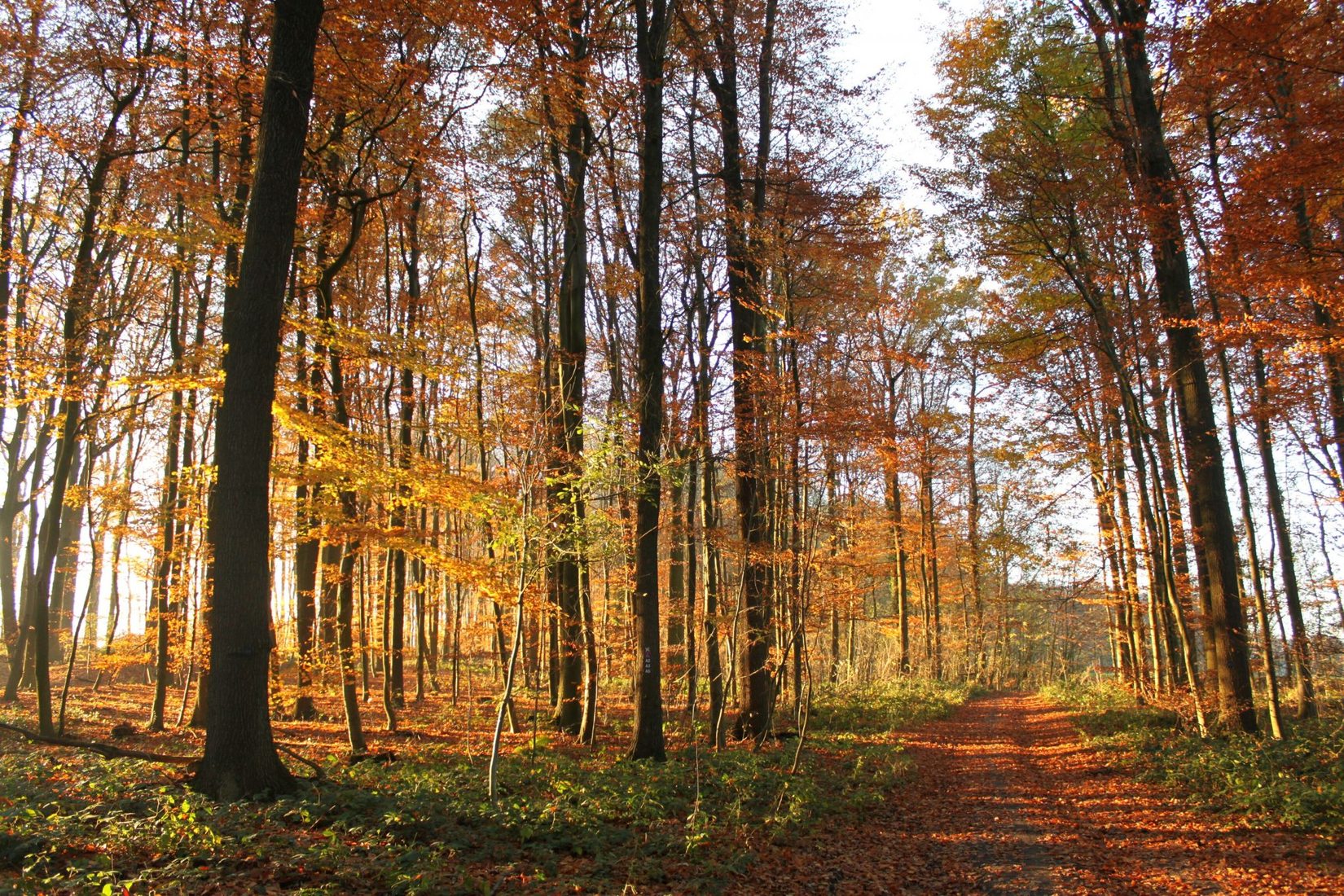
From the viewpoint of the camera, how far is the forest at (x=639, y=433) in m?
6.07

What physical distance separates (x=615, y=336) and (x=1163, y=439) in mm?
11947

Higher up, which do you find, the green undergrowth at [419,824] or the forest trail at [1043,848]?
the green undergrowth at [419,824]

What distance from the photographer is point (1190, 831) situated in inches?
277

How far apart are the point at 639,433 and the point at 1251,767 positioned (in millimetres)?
8374

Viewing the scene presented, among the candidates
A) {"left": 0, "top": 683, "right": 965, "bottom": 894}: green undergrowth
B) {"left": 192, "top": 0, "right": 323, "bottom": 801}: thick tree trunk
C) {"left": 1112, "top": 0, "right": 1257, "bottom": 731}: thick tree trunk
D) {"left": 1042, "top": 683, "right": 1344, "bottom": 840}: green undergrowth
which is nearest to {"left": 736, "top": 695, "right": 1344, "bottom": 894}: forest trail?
{"left": 1042, "top": 683, "right": 1344, "bottom": 840}: green undergrowth

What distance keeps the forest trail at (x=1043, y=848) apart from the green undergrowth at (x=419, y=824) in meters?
0.54

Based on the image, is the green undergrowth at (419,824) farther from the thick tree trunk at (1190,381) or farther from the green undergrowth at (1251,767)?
the thick tree trunk at (1190,381)

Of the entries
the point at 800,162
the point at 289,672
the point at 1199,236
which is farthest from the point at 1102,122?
the point at 289,672

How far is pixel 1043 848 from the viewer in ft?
22.6

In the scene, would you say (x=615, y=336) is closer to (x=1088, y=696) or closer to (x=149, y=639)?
(x=149, y=639)

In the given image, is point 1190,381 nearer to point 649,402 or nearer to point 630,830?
point 649,402

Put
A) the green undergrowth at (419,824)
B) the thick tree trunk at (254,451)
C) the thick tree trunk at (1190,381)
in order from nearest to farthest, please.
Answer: the green undergrowth at (419,824) < the thick tree trunk at (254,451) < the thick tree trunk at (1190,381)

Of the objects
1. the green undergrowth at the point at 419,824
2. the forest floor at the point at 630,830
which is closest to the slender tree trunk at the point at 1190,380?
the forest floor at the point at 630,830

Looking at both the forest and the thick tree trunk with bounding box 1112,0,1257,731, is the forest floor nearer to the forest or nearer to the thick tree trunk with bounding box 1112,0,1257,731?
the forest
